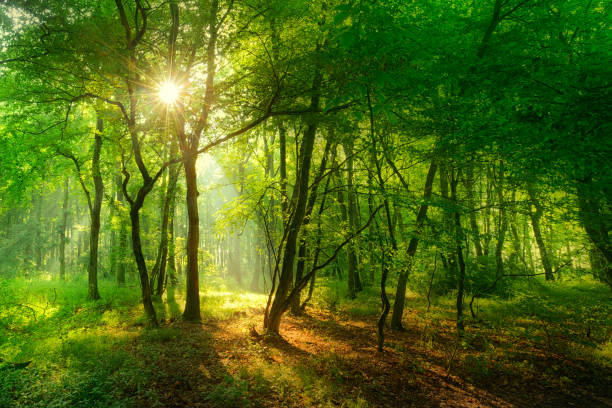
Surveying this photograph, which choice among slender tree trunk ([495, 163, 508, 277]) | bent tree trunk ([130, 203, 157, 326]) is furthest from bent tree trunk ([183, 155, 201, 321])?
slender tree trunk ([495, 163, 508, 277])

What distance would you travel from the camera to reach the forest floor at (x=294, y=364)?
4746 millimetres

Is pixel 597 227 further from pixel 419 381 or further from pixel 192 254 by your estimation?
pixel 192 254

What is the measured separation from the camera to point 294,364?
21.0 feet

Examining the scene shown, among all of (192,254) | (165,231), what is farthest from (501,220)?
(165,231)

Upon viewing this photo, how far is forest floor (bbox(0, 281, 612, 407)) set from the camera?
15.6 ft

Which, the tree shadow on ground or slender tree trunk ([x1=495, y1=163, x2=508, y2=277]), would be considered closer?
the tree shadow on ground

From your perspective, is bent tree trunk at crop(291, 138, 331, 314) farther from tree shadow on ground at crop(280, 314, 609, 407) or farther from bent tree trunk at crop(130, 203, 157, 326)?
bent tree trunk at crop(130, 203, 157, 326)

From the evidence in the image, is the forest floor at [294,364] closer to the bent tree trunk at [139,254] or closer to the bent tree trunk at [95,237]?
the bent tree trunk at [139,254]

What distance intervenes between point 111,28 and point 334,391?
9.32 m

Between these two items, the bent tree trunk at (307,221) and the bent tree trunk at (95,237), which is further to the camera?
the bent tree trunk at (95,237)

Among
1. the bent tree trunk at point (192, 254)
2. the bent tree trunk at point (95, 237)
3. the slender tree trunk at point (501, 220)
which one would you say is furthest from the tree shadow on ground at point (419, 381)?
the bent tree trunk at point (95, 237)

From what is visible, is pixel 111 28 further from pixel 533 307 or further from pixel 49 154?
pixel 533 307

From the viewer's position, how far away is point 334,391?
17.1ft

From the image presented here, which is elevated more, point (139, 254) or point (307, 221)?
point (307, 221)
